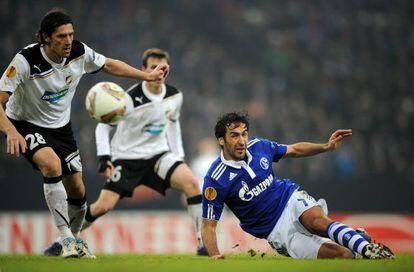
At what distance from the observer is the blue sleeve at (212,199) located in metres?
7.50

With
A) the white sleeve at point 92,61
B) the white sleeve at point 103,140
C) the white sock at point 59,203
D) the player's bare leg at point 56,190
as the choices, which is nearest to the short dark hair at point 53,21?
the white sleeve at point 92,61

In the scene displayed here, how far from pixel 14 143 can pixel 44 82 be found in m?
0.95

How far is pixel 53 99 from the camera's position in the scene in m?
7.80

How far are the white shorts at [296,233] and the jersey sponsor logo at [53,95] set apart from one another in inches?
95.4

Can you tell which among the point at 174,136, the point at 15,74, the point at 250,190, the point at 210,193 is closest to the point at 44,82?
the point at 15,74

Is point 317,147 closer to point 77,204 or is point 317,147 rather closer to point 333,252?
point 333,252

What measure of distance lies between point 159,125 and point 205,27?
1170cm

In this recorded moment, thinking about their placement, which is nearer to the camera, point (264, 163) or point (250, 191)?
point (250, 191)

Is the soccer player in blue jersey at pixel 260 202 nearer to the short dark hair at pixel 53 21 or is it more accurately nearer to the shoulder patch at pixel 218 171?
the shoulder patch at pixel 218 171

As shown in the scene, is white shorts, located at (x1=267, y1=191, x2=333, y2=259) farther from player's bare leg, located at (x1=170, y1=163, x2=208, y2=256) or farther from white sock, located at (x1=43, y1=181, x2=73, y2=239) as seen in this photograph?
player's bare leg, located at (x1=170, y1=163, x2=208, y2=256)

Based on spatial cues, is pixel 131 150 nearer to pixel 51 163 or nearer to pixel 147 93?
pixel 147 93

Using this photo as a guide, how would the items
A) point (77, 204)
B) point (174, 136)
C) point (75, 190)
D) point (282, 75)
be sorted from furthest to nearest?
point (282, 75) < point (174, 136) < point (77, 204) < point (75, 190)

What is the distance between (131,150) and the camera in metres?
10.1

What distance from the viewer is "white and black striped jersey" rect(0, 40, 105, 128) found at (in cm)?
745
